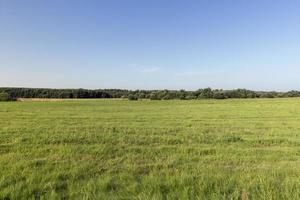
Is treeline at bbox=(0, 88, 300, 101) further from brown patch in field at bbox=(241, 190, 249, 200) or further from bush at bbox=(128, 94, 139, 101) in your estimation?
brown patch in field at bbox=(241, 190, 249, 200)

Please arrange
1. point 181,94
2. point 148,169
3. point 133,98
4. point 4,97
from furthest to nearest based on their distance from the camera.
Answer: point 181,94 < point 133,98 < point 4,97 < point 148,169

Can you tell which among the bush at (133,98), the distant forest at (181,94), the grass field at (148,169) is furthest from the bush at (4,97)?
the grass field at (148,169)

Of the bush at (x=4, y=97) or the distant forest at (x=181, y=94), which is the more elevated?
the distant forest at (x=181, y=94)

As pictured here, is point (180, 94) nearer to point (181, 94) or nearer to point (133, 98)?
point (181, 94)

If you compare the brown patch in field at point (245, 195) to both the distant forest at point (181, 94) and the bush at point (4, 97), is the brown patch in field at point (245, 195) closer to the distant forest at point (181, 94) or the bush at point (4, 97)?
the distant forest at point (181, 94)

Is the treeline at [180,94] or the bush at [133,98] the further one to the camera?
the treeline at [180,94]

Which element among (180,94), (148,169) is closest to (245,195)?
(148,169)

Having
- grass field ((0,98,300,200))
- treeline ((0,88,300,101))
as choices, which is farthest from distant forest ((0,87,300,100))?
grass field ((0,98,300,200))

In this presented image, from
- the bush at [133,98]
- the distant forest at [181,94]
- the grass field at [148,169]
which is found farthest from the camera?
the distant forest at [181,94]

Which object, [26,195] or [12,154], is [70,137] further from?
[26,195]

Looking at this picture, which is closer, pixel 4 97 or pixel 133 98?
pixel 4 97

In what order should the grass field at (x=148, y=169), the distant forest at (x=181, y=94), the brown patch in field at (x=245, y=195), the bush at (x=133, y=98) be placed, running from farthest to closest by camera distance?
1. the distant forest at (x=181, y=94)
2. the bush at (x=133, y=98)
3. the grass field at (x=148, y=169)
4. the brown patch in field at (x=245, y=195)

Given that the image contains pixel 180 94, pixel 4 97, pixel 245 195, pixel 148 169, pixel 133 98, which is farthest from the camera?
pixel 180 94

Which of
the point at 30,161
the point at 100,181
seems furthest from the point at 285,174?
the point at 30,161
